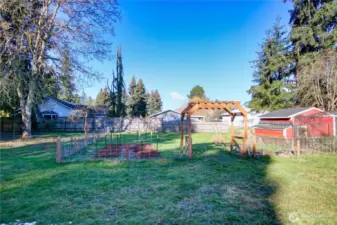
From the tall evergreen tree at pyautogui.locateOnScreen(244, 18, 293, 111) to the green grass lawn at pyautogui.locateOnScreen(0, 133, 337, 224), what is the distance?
63.4 feet

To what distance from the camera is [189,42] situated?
18.3 m

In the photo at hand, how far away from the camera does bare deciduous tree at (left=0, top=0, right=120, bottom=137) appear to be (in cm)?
1101

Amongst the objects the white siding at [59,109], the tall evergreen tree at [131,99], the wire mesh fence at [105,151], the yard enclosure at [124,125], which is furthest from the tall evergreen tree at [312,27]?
the white siding at [59,109]

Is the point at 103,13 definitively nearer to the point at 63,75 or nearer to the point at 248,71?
the point at 63,75

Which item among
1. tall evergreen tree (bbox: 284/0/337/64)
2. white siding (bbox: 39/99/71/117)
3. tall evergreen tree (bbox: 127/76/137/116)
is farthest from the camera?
tall evergreen tree (bbox: 127/76/137/116)

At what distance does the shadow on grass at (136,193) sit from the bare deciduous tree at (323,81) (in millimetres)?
14462

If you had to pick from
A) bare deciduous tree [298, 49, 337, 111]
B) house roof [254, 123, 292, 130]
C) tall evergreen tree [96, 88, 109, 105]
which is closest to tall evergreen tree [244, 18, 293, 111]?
bare deciduous tree [298, 49, 337, 111]

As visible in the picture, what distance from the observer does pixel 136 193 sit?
3887 mm

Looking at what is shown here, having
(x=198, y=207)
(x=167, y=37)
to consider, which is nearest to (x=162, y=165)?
(x=198, y=207)

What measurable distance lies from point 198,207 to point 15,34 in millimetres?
13967

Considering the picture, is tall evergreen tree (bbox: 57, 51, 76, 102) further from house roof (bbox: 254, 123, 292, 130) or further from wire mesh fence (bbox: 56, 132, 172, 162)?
house roof (bbox: 254, 123, 292, 130)

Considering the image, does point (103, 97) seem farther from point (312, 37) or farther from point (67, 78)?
point (312, 37)

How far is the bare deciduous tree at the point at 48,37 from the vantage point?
433 inches

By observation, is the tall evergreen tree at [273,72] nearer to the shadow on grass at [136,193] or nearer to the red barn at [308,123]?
the red barn at [308,123]
